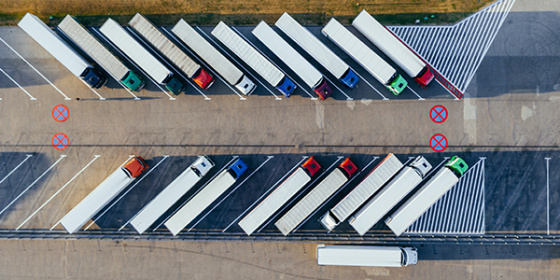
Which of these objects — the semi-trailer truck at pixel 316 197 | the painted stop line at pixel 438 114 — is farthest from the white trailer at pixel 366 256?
the painted stop line at pixel 438 114

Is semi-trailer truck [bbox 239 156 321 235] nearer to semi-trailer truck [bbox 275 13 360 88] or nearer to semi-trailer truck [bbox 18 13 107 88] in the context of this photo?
semi-trailer truck [bbox 275 13 360 88]

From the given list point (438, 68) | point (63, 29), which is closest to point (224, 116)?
point (63, 29)

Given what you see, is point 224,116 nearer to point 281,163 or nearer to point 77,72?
point 281,163

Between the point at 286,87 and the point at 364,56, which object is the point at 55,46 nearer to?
the point at 286,87

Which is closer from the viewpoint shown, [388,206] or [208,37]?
[388,206]

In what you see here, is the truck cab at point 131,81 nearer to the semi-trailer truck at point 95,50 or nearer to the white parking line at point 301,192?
the semi-trailer truck at point 95,50

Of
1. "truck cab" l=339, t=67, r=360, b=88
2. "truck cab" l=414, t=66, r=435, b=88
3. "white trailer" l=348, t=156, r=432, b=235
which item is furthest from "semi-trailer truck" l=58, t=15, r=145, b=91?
"truck cab" l=414, t=66, r=435, b=88
